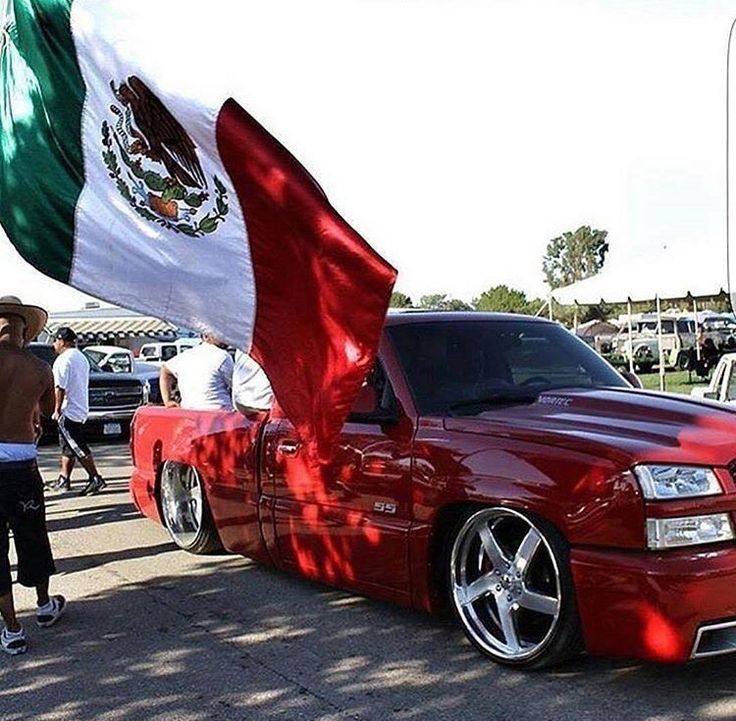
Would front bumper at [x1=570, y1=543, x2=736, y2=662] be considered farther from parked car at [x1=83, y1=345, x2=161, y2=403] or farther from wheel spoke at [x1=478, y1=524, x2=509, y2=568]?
parked car at [x1=83, y1=345, x2=161, y2=403]

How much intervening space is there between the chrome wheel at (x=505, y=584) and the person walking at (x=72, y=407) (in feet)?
22.2

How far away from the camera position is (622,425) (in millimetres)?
→ 4738

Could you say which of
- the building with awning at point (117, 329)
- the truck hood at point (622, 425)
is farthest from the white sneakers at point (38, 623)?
the building with awning at point (117, 329)

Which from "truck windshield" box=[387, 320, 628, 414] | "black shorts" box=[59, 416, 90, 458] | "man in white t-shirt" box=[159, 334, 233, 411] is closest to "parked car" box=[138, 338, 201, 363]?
"black shorts" box=[59, 416, 90, 458]

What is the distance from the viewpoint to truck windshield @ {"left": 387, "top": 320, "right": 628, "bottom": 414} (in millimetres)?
5453

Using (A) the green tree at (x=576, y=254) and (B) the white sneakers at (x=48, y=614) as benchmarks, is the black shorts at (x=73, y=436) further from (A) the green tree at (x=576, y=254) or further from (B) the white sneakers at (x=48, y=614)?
(A) the green tree at (x=576, y=254)

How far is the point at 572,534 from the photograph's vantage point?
441 centimetres

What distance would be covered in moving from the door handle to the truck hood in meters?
1.16

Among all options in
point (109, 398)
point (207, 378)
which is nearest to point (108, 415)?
point (109, 398)

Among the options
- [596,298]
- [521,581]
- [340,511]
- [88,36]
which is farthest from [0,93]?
[596,298]

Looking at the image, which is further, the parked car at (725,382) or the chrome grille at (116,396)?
the chrome grille at (116,396)

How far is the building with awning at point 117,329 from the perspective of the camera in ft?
137

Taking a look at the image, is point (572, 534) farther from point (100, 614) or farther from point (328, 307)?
point (100, 614)

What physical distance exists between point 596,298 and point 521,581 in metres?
18.1
